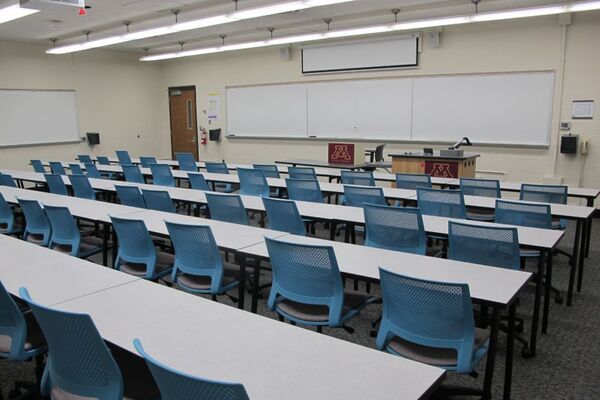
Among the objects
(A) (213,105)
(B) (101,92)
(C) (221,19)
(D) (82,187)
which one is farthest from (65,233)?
(B) (101,92)

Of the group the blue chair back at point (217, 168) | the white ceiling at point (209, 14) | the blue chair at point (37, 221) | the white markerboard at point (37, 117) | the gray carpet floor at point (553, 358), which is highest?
the white ceiling at point (209, 14)

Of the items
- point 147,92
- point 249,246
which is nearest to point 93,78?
point 147,92

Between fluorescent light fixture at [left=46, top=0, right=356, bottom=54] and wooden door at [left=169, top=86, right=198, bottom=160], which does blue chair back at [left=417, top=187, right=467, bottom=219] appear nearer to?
fluorescent light fixture at [left=46, top=0, right=356, bottom=54]

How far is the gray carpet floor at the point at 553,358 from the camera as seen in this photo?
2842mm

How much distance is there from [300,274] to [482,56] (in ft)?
23.1

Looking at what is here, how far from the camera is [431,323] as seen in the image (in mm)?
2207

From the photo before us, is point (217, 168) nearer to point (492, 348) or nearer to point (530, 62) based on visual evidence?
point (530, 62)

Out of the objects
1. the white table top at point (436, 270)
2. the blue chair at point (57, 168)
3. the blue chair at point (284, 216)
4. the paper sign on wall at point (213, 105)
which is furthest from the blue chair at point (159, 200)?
the paper sign on wall at point (213, 105)

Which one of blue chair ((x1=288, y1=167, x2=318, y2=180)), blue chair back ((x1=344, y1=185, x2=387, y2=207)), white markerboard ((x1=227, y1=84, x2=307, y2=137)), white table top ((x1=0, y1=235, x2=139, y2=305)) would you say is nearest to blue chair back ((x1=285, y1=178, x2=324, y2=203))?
blue chair back ((x1=344, y1=185, x2=387, y2=207))

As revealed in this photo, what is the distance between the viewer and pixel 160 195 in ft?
15.7

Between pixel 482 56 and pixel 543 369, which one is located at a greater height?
pixel 482 56

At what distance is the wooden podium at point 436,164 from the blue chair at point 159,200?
3.95 m

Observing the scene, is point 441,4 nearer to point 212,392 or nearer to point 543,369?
point 543,369

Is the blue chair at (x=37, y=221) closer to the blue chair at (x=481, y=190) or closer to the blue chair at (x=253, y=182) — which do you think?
the blue chair at (x=253, y=182)
